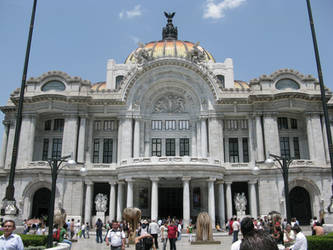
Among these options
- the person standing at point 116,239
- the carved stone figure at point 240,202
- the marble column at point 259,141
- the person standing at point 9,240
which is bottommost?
the person standing at point 116,239

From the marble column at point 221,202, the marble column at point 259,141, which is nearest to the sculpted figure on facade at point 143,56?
the marble column at point 259,141

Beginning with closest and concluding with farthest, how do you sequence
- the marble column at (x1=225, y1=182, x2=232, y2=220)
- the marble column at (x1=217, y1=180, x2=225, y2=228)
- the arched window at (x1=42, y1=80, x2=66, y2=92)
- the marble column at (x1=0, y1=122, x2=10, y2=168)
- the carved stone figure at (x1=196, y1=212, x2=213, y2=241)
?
the carved stone figure at (x1=196, y1=212, x2=213, y2=241), the marble column at (x1=217, y1=180, x2=225, y2=228), the marble column at (x1=225, y1=182, x2=232, y2=220), the arched window at (x1=42, y1=80, x2=66, y2=92), the marble column at (x1=0, y1=122, x2=10, y2=168)

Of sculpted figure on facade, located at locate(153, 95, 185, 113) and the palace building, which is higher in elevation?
sculpted figure on facade, located at locate(153, 95, 185, 113)

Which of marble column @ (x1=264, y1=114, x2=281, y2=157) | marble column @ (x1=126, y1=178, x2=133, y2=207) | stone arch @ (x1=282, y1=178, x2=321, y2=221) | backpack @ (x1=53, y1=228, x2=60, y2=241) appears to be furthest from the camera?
marble column @ (x1=264, y1=114, x2=281, y2=157)

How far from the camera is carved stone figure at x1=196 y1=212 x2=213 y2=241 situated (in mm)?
23703

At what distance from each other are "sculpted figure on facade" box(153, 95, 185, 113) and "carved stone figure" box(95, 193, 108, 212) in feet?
46.7

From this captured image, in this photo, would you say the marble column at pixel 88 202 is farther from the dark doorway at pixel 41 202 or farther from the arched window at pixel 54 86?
the arched window at pixel 54 86

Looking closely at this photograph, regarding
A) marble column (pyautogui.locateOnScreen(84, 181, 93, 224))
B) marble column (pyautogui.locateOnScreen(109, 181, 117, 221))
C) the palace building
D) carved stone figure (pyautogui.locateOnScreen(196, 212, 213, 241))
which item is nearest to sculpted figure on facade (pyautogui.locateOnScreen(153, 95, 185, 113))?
the palace building

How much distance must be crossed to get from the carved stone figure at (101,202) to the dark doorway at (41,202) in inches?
242

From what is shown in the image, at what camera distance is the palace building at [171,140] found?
38375 mm

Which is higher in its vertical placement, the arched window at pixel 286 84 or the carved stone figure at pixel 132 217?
the arched window at pixel 286 84

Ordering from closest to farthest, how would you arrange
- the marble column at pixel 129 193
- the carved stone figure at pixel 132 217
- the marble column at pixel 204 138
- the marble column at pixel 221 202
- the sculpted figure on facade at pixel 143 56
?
the carved stone figure at pixel 132 217
the marble column at pixel 129 193
the marble column at pixel 221 202
the marble column at pixel 204 138
the sculpted figure on facade at pixel 143 56

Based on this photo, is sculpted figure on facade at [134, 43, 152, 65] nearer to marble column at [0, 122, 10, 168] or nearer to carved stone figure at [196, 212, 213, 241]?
marble column at [0, 122, 10, 168]

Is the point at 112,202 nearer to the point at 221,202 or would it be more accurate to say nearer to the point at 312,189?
the point at 221,202
